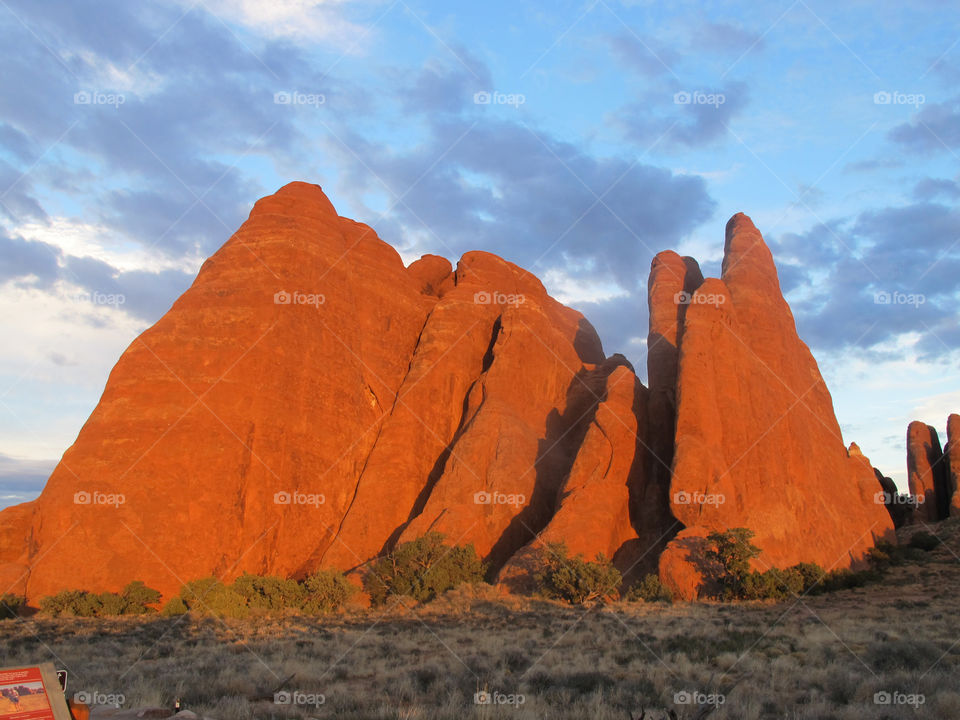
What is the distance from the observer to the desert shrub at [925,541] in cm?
3784

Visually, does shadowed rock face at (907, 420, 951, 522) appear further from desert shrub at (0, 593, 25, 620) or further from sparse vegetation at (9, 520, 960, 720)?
desert shrub at (0, 593, 25, 620)

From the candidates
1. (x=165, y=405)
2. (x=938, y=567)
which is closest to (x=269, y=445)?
(x=165, y=405)

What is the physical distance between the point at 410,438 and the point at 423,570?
1110cm

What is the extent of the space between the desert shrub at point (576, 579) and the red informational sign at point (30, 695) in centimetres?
2452

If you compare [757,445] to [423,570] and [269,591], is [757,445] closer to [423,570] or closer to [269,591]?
[423,570]

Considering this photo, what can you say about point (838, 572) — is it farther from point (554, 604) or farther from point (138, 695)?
point (138, 695)

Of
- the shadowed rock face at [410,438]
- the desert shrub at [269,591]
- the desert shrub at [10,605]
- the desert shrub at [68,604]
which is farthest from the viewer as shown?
the shadowed rock face at [410,438]

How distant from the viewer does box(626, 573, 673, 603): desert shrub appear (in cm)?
2831

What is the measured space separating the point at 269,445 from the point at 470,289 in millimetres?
20201

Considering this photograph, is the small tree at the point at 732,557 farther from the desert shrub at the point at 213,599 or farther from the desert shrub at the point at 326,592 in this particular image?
the desert shrub at the point at 213,599

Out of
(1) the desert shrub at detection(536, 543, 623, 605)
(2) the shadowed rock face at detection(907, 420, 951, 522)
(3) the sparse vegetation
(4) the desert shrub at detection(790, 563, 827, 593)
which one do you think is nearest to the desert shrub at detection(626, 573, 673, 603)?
(1) the desert shrub at detection(536, 543, 623, 605)

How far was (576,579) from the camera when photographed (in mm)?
29016

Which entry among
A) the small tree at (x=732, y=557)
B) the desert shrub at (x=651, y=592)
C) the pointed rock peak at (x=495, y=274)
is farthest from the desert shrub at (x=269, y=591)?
the pointed rock peak at (x=495, y=274)

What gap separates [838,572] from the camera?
31.9 metres
